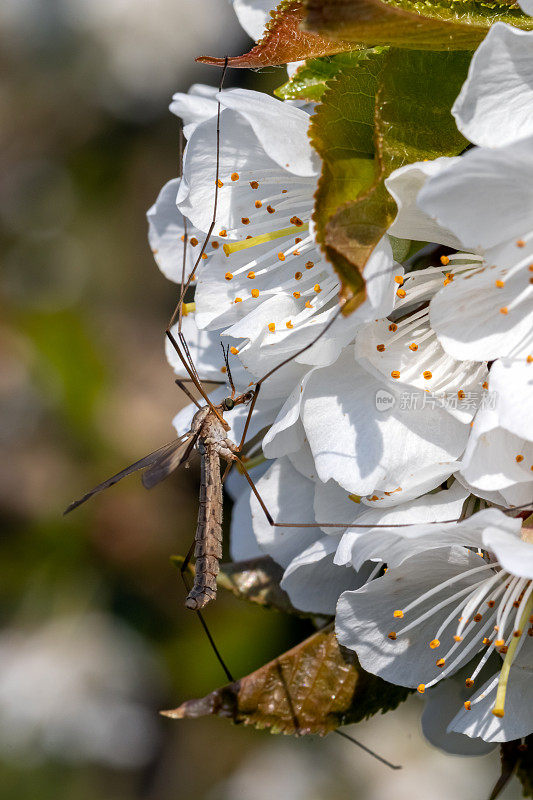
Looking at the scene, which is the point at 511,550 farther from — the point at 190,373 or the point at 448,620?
the point at 190,373

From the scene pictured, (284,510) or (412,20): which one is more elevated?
(412,20)

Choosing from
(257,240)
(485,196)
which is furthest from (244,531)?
(485,196)

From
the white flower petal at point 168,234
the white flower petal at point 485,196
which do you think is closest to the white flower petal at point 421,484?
the white flower petal at point 485,196

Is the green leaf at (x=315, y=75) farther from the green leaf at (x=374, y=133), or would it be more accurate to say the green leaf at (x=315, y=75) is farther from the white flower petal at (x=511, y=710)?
the white flower petal at (x=511, y=710)

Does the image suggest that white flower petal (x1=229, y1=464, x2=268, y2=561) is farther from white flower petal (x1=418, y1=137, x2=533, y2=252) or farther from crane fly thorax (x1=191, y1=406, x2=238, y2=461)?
white flower petal (x1=418, y1=137, x2=533, y2=252)

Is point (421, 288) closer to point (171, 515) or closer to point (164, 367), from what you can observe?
point (171, 515)

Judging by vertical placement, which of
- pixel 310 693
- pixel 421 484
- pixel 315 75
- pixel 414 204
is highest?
pixel 315 75
